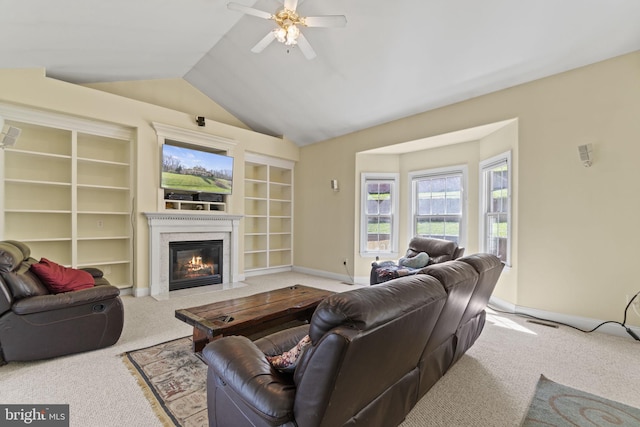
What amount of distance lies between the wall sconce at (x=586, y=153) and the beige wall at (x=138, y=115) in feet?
16.9

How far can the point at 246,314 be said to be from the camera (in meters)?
2.54

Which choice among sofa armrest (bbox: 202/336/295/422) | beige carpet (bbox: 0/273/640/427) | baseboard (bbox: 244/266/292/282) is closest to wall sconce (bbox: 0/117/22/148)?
beige carpet (bbox: 0/273/640/427)

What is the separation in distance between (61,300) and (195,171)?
296cm

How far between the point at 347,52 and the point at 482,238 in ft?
11.3

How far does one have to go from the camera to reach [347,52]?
12.6ft

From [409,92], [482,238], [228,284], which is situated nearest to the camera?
[409,92]

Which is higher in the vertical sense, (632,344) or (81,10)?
(81,10)

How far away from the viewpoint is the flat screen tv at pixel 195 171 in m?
4.72

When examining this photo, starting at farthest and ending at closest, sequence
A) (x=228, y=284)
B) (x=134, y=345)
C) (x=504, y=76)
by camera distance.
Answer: (x=228, y=284), (x=504, y=76), (x=134, y=345)

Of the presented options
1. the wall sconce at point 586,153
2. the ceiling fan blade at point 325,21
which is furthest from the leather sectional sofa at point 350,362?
the wall sconce at point 586,153

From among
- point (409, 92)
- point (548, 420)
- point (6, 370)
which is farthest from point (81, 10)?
point (548, 420)

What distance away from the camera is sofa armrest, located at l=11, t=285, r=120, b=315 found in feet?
7.57

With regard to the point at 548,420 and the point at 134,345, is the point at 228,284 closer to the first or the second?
the point at 134,345

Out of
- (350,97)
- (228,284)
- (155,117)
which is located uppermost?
(350,97)
